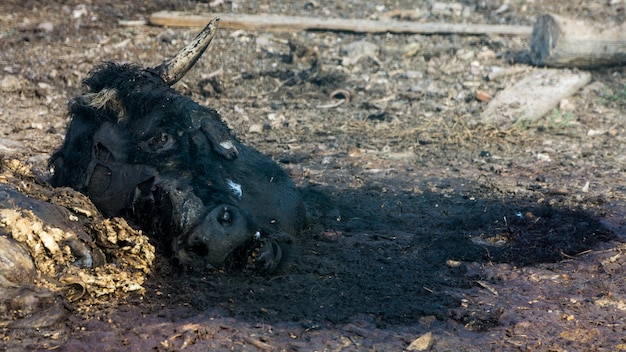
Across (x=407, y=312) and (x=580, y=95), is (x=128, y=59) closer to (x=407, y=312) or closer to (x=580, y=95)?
(x=580, y=95)

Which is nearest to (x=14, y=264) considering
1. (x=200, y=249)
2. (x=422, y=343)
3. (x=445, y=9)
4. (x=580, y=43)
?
(x=200, y=249)

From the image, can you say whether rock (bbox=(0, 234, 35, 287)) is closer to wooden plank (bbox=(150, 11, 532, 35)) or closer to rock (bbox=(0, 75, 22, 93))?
rock (bbox=(0, 75, 22, 93))

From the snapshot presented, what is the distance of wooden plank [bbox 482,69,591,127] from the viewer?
9.15 metres

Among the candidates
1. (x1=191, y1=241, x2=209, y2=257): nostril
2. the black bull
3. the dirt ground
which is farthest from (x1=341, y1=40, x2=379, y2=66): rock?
(x1=191, y1=241, x2=209, y2=257): nostril

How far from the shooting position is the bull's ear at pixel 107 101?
5.20 metres

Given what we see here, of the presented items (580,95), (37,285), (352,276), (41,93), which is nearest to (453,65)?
(580,95)

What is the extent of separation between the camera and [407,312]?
15.1ft

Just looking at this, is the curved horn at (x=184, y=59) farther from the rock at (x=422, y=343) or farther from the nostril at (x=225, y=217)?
the rock at (x=422, y=343)

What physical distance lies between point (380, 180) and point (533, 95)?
309cm

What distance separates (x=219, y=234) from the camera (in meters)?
4.58

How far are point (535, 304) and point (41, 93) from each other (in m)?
6.71

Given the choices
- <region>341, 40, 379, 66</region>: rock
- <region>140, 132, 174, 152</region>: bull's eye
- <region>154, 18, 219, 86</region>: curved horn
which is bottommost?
<region>341, 40, 379, 66</region>: rock

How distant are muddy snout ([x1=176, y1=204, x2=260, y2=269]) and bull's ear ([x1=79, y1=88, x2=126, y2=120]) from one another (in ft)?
3.33

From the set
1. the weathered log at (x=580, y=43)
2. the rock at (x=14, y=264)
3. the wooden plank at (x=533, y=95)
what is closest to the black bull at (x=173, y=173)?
the rock at (x=14, y=264)
